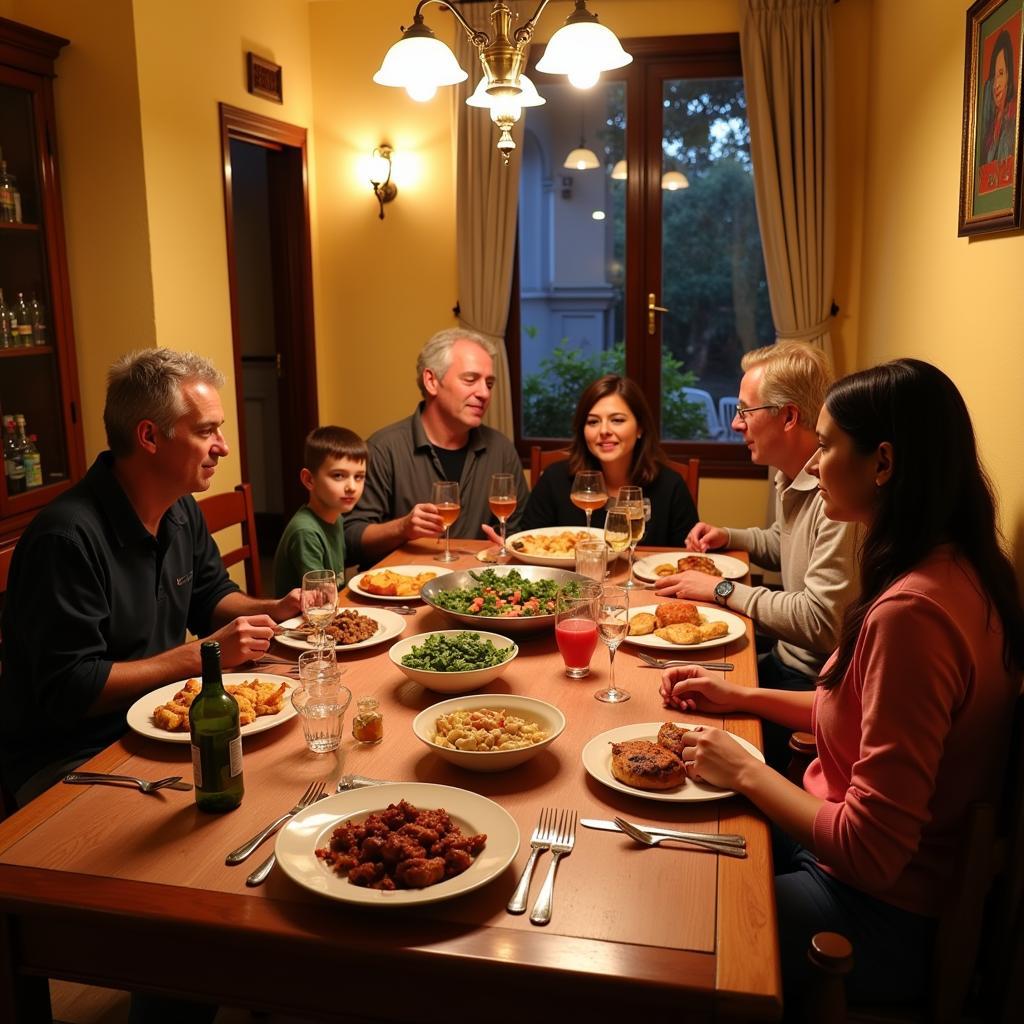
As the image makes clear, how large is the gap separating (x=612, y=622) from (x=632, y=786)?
0.38m

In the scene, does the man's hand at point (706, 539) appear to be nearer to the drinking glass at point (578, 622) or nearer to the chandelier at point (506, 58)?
the drinking glass at point (578, 622)

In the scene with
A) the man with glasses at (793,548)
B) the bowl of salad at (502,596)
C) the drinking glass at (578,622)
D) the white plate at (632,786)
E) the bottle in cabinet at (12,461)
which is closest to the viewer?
the white plate at (632,786)

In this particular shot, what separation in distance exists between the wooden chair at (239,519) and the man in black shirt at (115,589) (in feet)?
1.96

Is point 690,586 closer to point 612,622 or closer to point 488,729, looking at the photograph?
point 612,622

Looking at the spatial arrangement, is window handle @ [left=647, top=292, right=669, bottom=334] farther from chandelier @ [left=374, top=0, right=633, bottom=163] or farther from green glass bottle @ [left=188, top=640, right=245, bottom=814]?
green glass bottle @ [left=188, top=640, right=245, bottom=814]

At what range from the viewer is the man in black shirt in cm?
175

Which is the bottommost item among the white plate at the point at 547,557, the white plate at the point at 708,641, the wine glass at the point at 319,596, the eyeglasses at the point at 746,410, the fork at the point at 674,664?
the fork at the point at 674,664

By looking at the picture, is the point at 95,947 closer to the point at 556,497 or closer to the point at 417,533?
the point at 417,533

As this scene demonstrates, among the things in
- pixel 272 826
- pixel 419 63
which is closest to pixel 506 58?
pixel 419 63

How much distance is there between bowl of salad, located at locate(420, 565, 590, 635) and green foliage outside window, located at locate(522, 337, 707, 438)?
283 centimetres

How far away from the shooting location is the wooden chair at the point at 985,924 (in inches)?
50.6

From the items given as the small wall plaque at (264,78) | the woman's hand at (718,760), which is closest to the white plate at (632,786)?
the woman's hand at (718,760)

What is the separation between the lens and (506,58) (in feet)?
7.22

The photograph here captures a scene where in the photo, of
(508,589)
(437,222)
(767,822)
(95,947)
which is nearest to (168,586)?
(508,589)
